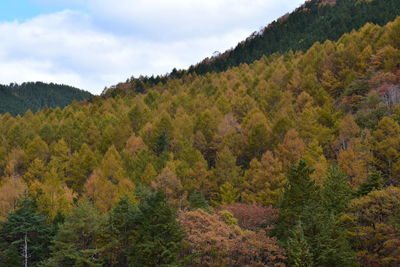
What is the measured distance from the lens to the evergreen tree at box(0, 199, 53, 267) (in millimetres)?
35312

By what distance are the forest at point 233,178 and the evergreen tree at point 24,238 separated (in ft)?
0.47

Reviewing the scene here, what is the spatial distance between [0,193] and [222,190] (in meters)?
27.2

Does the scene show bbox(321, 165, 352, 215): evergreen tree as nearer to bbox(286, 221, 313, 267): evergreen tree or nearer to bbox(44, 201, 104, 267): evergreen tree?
bbox(286, 221, 313, 267): evergreen tree

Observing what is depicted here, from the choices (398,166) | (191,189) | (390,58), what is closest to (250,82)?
(390,58)

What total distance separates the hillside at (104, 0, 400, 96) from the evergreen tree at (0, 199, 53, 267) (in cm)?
10078

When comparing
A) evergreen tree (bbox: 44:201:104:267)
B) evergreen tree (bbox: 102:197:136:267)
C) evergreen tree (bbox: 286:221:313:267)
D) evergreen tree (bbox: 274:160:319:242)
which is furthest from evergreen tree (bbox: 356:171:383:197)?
evergreen tree (bbox: 44:201:104:267)

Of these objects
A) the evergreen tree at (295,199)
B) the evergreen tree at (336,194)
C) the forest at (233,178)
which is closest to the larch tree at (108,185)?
the forest at (233,178)

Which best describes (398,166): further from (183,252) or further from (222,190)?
Answer: (183,252)

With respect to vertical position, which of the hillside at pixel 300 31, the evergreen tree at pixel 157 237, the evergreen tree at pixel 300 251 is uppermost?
the hillside at pixel 300 31

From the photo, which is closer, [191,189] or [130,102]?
[191,189]

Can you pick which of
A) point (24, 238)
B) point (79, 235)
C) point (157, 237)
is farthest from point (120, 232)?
point (24, 238)

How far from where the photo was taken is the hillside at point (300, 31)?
122375 millimetres

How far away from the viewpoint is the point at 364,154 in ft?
141

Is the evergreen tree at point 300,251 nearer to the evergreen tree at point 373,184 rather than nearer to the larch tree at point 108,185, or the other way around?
the evergreen tree at point 373,184
